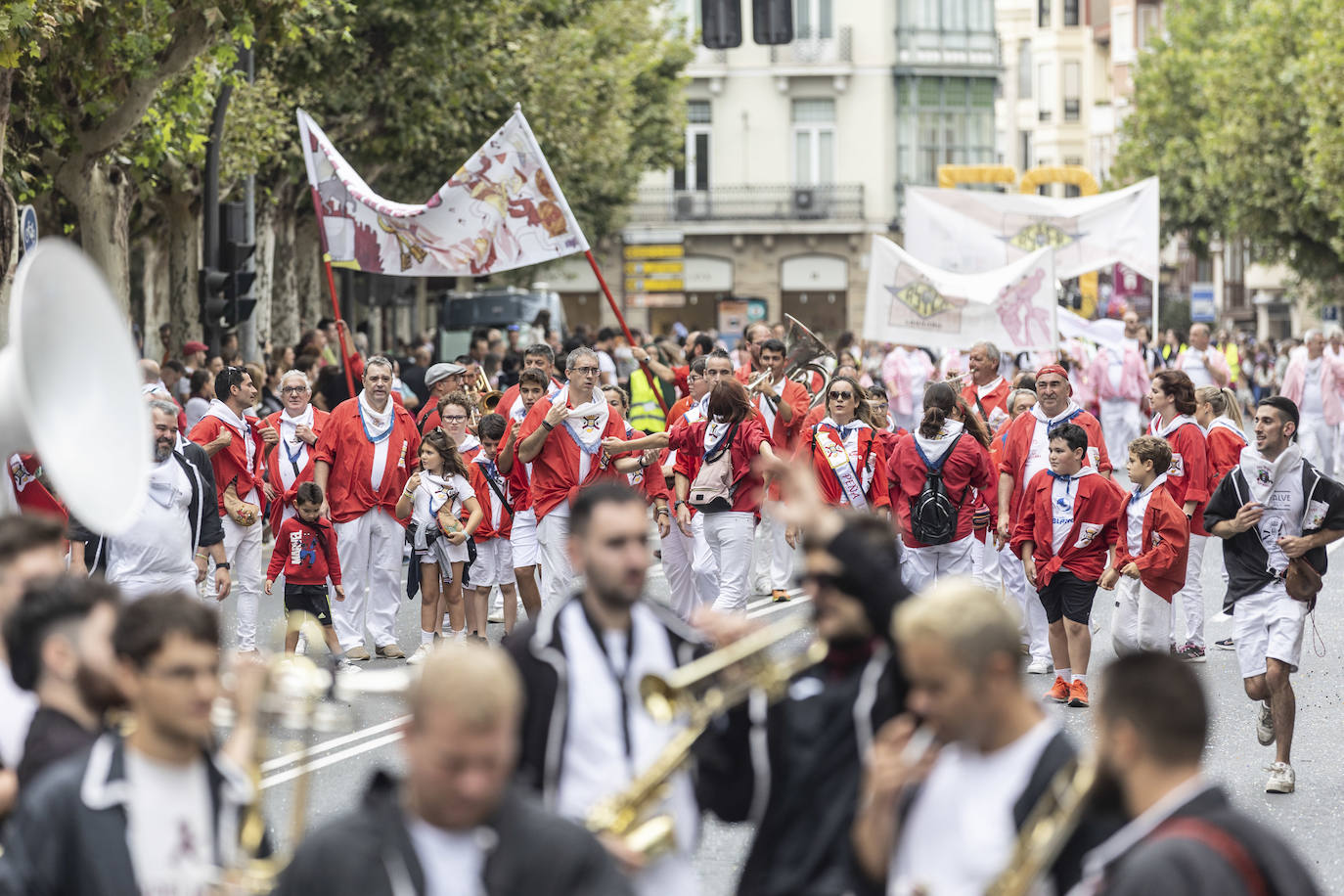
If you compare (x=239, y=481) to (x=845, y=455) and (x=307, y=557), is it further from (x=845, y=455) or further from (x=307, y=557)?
(x=845, y=455)

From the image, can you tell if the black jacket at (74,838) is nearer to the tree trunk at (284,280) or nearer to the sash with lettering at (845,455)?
the sash with lettering at (845,455)

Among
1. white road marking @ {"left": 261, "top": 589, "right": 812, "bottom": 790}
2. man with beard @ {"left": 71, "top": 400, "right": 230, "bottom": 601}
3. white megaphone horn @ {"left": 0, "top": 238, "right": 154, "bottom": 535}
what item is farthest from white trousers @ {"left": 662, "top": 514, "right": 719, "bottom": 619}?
white megaphone horn @ {"left": 0, "top": 238, "right": 154, "bottom": 535}

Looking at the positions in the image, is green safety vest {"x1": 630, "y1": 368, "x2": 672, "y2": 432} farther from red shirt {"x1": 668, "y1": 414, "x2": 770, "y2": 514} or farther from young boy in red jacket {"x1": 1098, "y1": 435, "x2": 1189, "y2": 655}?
young boy in red jacket {"x1": 1098, "y1": 435, "x2": 1189, "y2": 655}

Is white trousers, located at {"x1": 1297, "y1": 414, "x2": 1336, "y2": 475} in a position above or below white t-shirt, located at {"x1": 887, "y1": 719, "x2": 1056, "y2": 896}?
below

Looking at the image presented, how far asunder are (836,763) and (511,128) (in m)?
10.3

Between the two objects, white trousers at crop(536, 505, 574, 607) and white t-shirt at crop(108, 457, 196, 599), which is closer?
white t-shirt at crop(108, 457, 196, 599)

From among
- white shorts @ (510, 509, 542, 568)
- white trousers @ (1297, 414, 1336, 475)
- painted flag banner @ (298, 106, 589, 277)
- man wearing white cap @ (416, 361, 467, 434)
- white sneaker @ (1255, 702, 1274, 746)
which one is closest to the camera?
white sneaker @ (1255, 702, 1274, 746)

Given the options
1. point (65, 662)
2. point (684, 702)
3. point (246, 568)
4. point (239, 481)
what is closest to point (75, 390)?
point (65, 662)

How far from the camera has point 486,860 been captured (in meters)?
3.55

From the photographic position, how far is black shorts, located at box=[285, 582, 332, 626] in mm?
11672

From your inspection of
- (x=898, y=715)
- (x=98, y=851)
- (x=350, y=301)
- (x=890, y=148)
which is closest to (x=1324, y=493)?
(x=898, y=715)

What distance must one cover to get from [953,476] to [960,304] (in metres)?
7.10

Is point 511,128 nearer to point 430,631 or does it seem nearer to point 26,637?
point 430,631

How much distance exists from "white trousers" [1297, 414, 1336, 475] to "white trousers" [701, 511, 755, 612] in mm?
12660
